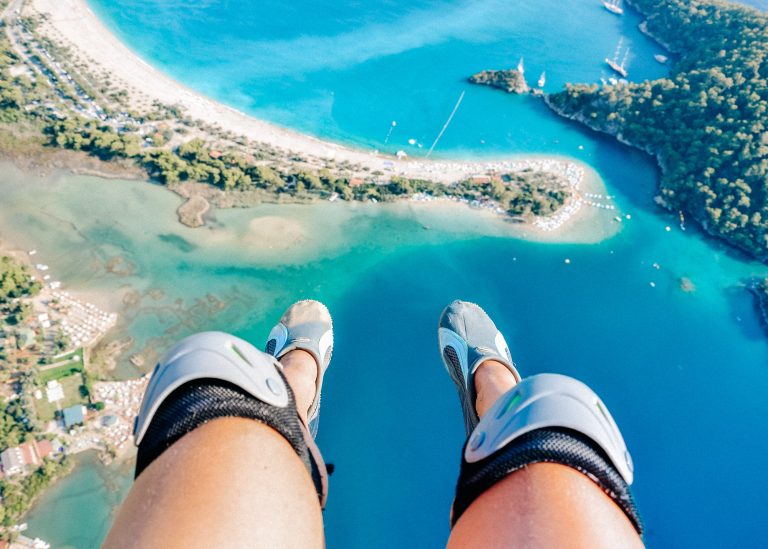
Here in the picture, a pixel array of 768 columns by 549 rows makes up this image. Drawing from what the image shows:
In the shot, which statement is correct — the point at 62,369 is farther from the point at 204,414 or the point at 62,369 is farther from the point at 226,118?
the point at 204,414

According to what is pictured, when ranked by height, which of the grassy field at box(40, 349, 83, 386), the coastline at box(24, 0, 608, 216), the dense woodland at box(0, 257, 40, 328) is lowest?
the grassy field at box(40, 349, 83, 386)

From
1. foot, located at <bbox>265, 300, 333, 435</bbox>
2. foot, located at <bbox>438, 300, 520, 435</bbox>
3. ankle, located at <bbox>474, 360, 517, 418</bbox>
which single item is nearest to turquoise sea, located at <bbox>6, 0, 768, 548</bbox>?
foot, located at <bbox>265, 300, 333, 435</bbox>

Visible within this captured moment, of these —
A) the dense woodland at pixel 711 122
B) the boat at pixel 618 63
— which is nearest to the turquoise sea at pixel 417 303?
the dense woodland at pixel 711 122

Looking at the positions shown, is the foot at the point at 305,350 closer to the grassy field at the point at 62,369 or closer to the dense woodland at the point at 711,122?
the grassy field at the point at 62,369

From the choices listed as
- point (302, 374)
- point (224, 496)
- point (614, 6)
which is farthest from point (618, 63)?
point (224, 496)

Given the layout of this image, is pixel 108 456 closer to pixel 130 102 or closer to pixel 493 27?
pixel 130 102

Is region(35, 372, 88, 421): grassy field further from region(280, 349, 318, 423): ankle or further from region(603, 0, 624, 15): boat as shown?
region(603, 0, 624, 15): boat
